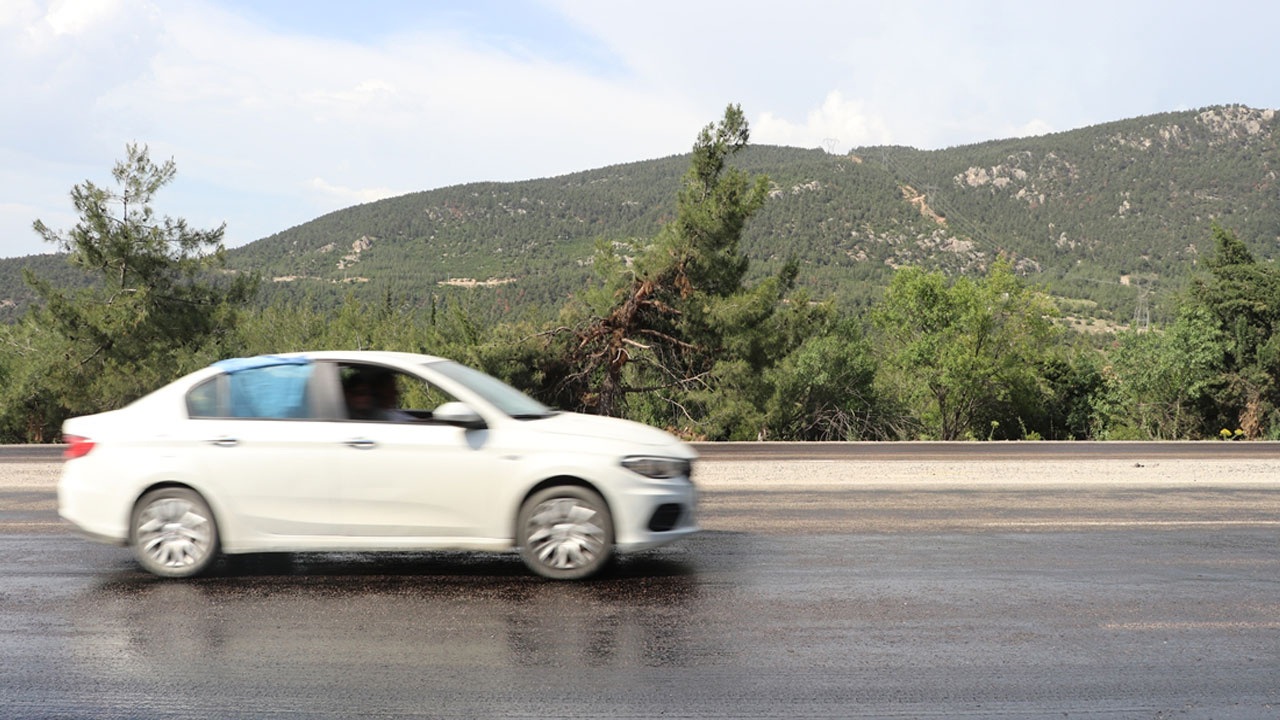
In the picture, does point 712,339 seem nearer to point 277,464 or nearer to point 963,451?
point 963,451

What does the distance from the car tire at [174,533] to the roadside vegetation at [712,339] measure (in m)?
22.3

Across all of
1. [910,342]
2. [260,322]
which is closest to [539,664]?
[910,342]

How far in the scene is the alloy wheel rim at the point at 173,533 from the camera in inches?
280

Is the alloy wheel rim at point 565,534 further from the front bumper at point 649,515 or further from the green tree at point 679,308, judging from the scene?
the green tree at point 679,308

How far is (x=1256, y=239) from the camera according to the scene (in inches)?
5635

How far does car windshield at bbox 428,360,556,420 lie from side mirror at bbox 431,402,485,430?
27cm

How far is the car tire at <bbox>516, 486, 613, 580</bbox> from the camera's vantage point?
6.97 metres

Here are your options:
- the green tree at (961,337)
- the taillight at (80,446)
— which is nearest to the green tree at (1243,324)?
the green tree at (961,337)

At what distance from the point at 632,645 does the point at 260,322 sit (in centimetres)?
6844

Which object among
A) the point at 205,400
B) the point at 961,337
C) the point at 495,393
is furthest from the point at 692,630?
the point at 961,337

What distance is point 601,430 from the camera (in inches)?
285

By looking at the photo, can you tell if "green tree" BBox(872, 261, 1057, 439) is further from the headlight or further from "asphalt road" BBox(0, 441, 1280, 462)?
the headlight

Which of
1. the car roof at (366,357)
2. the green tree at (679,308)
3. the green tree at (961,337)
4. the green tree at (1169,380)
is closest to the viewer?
the car roof at (366,357)

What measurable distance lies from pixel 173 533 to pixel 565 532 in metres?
2.95
